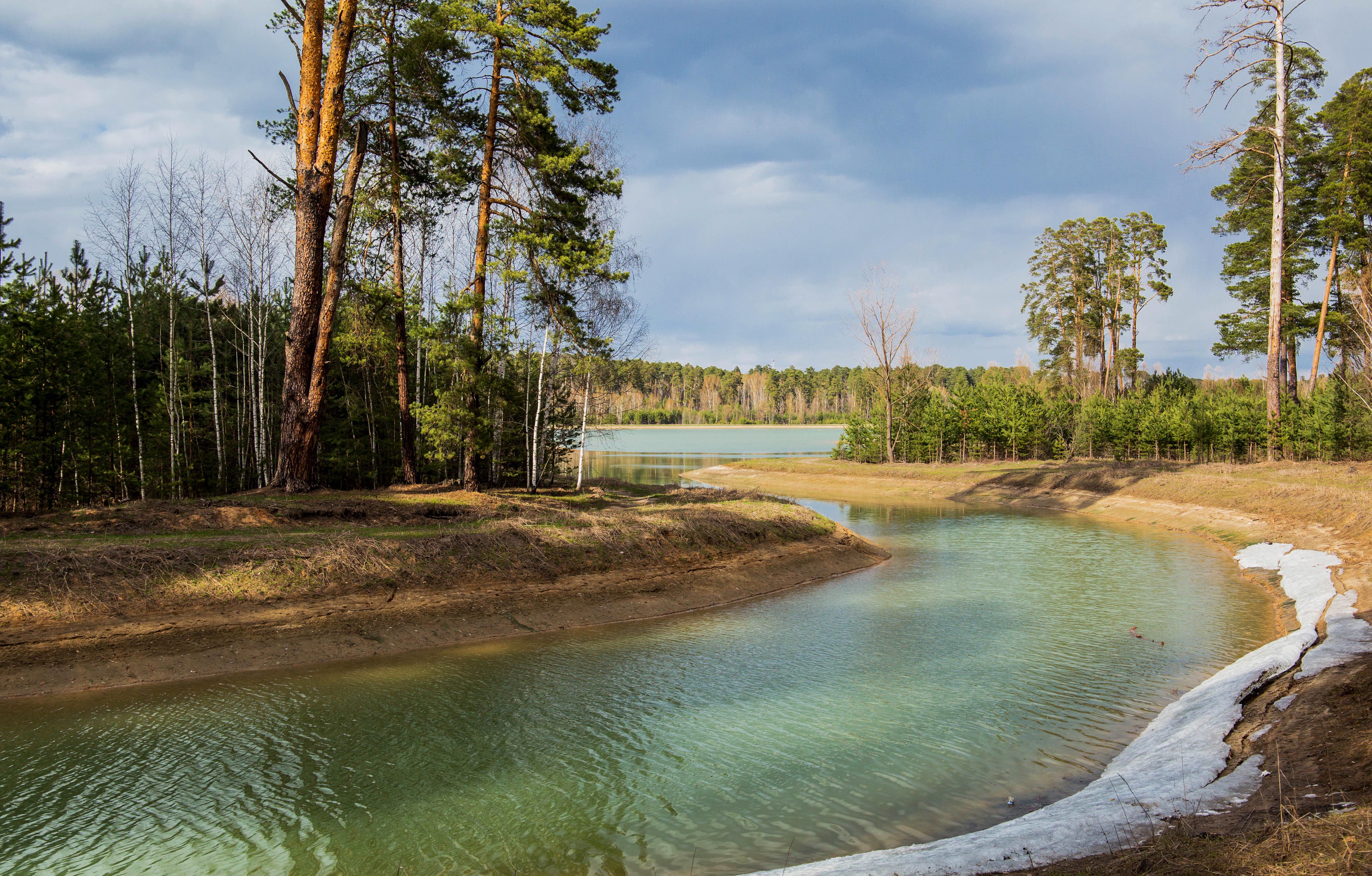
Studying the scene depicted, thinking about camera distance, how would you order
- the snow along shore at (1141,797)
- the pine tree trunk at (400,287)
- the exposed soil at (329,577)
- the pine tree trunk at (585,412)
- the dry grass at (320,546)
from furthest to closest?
the pine tree trunk at (585,412) < the pine tree trunk at (400,287) < the dry grass at (320,546) < the exposed soil at (329,577) < the snow along shore at (1141,797)

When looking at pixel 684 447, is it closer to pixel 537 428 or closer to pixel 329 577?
pixel 537 428

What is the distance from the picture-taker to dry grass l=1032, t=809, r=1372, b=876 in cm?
301

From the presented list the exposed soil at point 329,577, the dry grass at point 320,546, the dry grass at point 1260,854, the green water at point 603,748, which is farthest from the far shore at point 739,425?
the dry grass at point 1260,854

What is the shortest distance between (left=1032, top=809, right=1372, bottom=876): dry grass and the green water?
1653 millimetres

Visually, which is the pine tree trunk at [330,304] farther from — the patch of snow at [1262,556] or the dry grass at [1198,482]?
the dry grass at [1198,482]

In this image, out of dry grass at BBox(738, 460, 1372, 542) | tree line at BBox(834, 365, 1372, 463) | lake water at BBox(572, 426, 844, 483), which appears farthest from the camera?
lake water at BBox(572, 426, 844, 483)

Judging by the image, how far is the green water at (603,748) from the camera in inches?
194

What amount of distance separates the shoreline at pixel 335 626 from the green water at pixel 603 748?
31cm

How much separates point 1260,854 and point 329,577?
33.0 ft

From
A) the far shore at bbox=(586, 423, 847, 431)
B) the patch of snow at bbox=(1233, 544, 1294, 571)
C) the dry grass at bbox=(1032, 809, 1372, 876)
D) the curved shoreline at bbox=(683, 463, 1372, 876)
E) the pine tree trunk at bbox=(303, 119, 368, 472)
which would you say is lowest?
the patch of snow at bbox=(1233, 544, 1294, 571)

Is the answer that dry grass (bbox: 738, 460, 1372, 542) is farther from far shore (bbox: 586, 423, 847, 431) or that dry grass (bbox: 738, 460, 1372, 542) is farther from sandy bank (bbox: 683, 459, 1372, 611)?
far shore (bbox: 586, 423, 847, 431)

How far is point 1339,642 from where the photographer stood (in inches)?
331

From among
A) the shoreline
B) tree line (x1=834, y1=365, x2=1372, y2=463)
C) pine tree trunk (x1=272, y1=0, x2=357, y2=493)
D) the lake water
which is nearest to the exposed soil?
the shoreline

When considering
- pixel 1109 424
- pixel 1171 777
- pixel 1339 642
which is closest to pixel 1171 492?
pixel 1109 424
